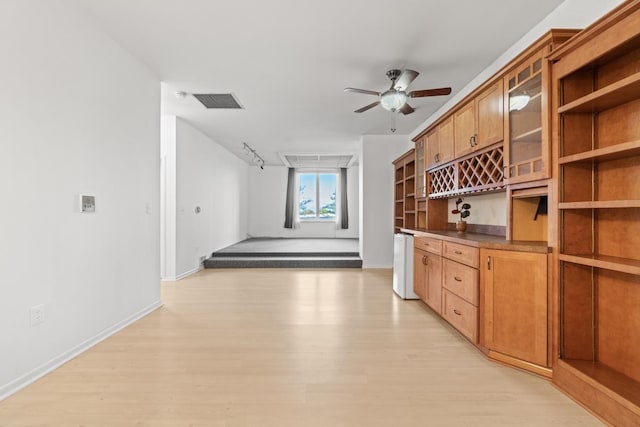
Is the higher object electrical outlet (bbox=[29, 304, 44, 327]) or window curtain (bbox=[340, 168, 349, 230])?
window curtain (bbox=[340, 168, 349, 230])

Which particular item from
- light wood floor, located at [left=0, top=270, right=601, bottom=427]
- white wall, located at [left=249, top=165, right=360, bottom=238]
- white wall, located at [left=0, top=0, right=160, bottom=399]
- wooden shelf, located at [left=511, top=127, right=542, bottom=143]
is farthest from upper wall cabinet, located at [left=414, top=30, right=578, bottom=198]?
white wall, located at [left=249, top=165, right=360, bottom=238]

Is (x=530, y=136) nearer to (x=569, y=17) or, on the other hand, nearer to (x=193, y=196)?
(x=569, y=17)

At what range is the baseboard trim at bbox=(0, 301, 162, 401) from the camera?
195cm

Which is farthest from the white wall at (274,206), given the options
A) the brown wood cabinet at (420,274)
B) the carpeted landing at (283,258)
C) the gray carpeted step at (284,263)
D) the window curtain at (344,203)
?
the brown wood cabinet at (420,274)

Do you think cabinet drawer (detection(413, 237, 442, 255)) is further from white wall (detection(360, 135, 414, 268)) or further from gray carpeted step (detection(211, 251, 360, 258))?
gray carpeted step (detection(211, 251, 360, 258))

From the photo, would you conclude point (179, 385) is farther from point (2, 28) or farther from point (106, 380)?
point (2, 28)

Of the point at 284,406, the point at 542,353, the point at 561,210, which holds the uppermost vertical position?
the point at 561,210

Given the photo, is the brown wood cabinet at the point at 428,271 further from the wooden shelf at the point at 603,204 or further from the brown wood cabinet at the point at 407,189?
the wooden shelf at the point at 603,204

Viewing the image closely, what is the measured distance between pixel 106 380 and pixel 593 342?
330 centimetres

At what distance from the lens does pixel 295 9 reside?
250 centimetres

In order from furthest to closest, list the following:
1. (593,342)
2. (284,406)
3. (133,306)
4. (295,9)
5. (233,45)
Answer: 1. (133,306)
2. (233,45)
3. (295,9)
4. (593,342)
5. (284,406)

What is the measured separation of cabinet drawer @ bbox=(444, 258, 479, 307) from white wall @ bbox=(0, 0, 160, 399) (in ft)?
10.7

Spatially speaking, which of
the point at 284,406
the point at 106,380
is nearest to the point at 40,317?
the point at 106,380

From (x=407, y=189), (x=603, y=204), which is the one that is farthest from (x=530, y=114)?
(x=407, y=189)
